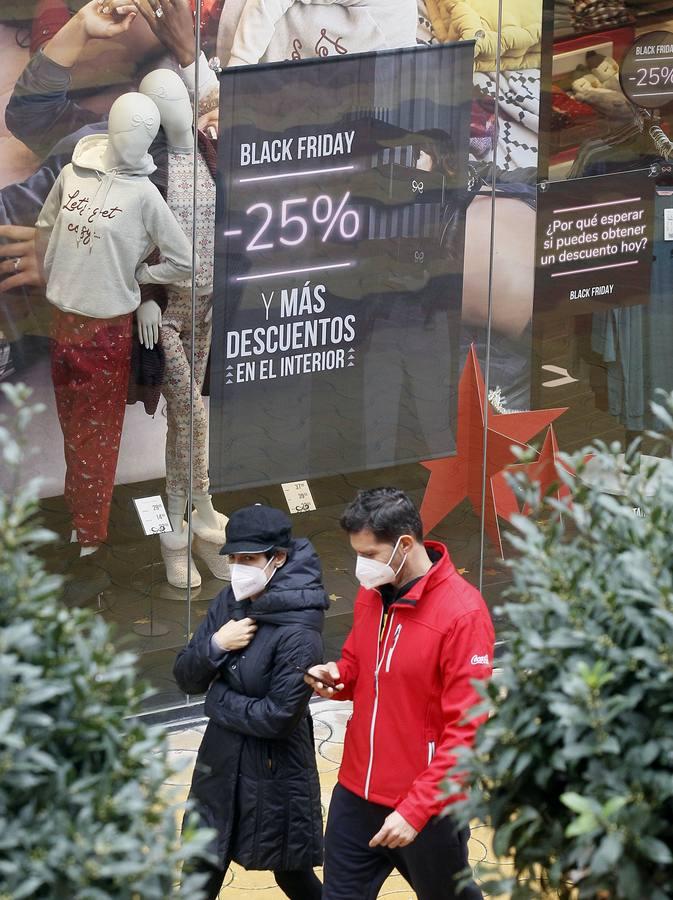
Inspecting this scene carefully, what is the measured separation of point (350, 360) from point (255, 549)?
2855mm

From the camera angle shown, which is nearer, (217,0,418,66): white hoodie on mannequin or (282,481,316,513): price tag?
(217,0,418,66): white hoodie on mannequin

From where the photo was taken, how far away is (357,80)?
22.0 ft

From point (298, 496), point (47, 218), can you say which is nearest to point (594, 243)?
point (298, 496)

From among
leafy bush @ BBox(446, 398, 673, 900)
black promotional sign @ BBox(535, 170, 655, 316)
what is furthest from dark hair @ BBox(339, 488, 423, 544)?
black promotional sign @ BBox(535, 170, 655, 316)

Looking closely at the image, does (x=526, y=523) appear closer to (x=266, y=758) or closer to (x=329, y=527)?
(x=266, y=758)

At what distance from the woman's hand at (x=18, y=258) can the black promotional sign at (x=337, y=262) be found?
0.87 m

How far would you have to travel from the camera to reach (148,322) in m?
6.41

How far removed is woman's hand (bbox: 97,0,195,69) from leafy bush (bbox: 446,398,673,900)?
12.5ft

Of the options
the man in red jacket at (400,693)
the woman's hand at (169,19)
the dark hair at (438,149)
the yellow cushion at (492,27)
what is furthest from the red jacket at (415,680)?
the yellow cushion at (492,27)

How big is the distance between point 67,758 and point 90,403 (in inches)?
154

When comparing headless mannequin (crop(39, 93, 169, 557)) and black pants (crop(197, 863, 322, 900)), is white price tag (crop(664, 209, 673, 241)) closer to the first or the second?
headless mannequin (crop(39, 93, 169, 557))

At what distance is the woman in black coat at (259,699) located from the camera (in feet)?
14.0

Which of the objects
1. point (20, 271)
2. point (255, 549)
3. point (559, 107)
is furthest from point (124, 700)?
point (559, 107)

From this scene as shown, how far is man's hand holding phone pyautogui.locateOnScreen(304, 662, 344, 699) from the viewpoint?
4.17 meters
